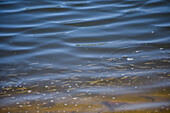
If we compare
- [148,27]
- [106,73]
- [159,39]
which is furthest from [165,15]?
[106,73]

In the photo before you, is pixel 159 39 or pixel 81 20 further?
pixel 81 20

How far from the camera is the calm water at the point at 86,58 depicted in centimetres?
262

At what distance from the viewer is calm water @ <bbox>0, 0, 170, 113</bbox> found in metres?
2.62

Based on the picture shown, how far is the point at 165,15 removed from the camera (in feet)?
16.7

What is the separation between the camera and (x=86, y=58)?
3668mm

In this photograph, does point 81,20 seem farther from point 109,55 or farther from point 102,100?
point 102,100

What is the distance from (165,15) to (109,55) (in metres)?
2.42

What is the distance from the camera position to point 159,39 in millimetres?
4023

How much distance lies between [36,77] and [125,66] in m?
1.50

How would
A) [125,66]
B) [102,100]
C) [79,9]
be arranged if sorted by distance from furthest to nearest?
1. [79,9]
2. [125,66]
3. [102,100]

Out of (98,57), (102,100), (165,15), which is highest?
(165,15)

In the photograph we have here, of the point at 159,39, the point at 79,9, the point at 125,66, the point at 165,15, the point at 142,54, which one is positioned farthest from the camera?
the point at 79,9

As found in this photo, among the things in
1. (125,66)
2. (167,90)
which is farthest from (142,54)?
(167,90)

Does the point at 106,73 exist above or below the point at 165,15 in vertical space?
below
